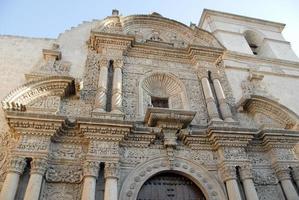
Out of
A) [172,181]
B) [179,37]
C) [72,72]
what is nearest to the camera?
[172,181]

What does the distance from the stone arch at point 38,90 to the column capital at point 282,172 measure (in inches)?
191

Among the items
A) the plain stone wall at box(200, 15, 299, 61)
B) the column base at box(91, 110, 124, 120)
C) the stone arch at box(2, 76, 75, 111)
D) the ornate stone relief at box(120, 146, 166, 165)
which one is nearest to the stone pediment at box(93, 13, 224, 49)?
the plain stone wall at box(200, 15, 299, 61)

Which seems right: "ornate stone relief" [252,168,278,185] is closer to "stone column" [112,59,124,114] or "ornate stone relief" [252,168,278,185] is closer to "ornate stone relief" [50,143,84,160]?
"stone column" [112,59,124,114]

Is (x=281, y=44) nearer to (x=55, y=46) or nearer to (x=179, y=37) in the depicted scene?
(x=179, y=37)

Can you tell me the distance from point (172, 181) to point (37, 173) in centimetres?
259

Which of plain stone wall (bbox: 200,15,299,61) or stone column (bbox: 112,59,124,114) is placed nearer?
Result: stone column (bbox: 112,59,124,114)

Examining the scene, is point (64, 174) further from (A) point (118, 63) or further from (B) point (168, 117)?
(A) point (118, 63)

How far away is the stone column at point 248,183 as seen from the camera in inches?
204

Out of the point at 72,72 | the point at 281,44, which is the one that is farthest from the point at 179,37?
the point at 281,44

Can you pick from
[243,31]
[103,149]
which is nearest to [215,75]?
[103,149]

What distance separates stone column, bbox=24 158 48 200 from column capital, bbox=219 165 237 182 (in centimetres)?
345

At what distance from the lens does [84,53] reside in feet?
23.3

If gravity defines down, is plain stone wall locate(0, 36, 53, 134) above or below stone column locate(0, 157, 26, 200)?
above

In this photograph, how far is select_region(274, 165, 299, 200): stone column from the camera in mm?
5434
